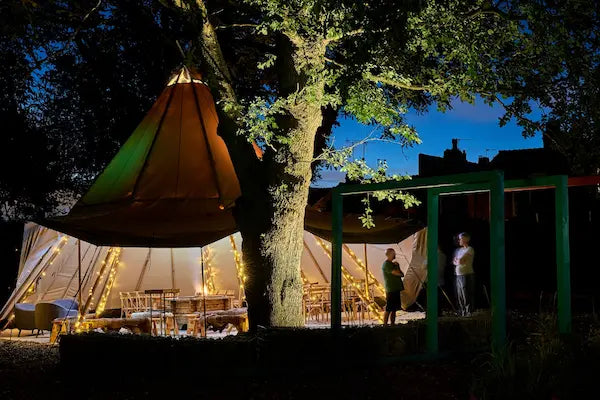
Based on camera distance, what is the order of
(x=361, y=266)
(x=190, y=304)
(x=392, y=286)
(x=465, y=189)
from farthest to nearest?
(x=361, y=266), (x=190, y=304), (x=392, y=286), (x=465, y=189)

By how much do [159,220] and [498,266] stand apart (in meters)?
5.73

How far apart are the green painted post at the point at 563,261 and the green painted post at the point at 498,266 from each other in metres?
0.66

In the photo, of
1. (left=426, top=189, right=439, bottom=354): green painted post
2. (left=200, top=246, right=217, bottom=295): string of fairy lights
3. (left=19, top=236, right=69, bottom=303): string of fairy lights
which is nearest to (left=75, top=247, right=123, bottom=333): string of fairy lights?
(left=19, top=236, right=69, bottom=303): string of fairy lights

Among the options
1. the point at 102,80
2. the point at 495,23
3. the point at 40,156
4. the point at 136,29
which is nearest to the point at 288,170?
the point at 495,23

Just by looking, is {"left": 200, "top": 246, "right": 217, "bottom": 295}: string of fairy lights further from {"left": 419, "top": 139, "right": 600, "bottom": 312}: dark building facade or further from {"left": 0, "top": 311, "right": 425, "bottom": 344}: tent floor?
{"left": 419, "top": 139, "right": 600, "bottom": 312}: dark building facade

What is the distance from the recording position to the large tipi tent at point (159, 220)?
32.7 feet

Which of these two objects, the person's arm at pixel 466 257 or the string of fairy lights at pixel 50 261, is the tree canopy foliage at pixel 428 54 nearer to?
the person's arm at pixel 466 257

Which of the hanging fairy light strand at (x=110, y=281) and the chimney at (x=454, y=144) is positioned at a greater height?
the chimney at (x=454, y=144)

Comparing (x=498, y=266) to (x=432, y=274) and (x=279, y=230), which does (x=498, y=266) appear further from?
(x=279, y=230)

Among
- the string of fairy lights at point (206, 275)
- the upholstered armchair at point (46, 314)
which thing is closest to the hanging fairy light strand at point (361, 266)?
the string of fairy lights at point (206, 275)

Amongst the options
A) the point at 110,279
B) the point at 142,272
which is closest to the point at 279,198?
the point at 110,279

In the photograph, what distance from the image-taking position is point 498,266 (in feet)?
19.8

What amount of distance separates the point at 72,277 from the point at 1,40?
568 cm

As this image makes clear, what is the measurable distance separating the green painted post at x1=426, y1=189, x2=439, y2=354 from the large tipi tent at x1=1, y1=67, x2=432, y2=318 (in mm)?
3150
